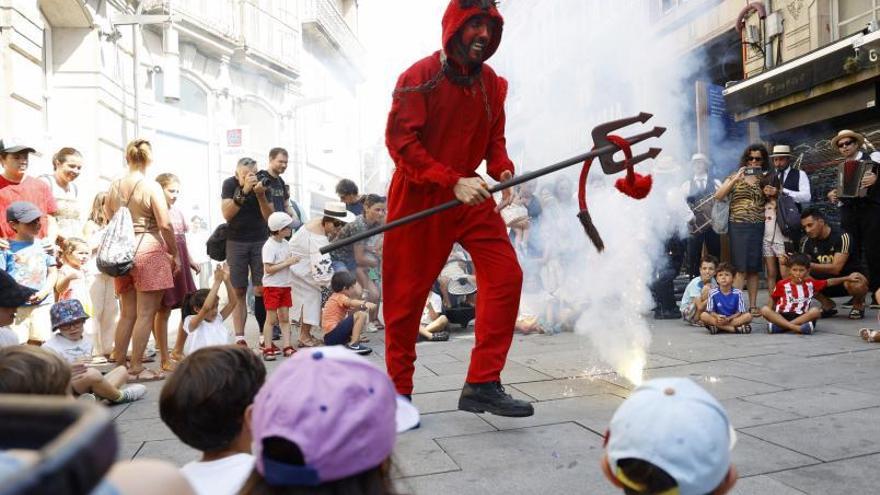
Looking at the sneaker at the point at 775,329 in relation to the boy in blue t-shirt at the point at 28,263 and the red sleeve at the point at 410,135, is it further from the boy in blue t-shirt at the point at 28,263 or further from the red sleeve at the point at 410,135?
the boy in blue t-shirt at the point at 28,263

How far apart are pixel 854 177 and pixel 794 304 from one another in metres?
1.63

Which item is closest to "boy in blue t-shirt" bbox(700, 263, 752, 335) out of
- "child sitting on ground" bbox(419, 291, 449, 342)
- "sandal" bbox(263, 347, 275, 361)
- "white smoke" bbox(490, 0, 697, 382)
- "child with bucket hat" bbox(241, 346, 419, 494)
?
"white smoke" bbox(490, 0, 697, 382)

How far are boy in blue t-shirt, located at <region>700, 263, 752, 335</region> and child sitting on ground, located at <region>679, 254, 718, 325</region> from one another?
28 centimetres

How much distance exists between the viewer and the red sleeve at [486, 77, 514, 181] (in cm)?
346

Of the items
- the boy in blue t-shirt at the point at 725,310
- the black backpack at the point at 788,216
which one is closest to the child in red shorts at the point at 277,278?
the boy in blue t-shirt at the point at 725,310

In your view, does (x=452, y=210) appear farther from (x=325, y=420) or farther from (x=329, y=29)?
(x=329, y=29)

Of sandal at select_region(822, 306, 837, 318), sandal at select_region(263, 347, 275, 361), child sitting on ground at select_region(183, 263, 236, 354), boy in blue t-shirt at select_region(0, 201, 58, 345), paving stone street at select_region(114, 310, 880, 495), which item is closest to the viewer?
paving stone street at select_region(114, 310, 880, 495)

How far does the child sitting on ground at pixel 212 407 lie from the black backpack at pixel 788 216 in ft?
21.8

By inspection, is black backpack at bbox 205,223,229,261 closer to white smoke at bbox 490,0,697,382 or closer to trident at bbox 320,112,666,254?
white smoke at bbox 490,0,697,382

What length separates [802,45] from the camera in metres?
11.1

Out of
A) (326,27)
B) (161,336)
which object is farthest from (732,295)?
(326,27)

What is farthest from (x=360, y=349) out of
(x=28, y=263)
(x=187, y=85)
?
(x=187, y=85)

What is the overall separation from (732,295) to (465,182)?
4155 millimetres

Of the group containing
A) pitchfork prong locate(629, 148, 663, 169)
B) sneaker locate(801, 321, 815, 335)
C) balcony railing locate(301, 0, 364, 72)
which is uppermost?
balcony railing locate(301, 0, 364, 72)
